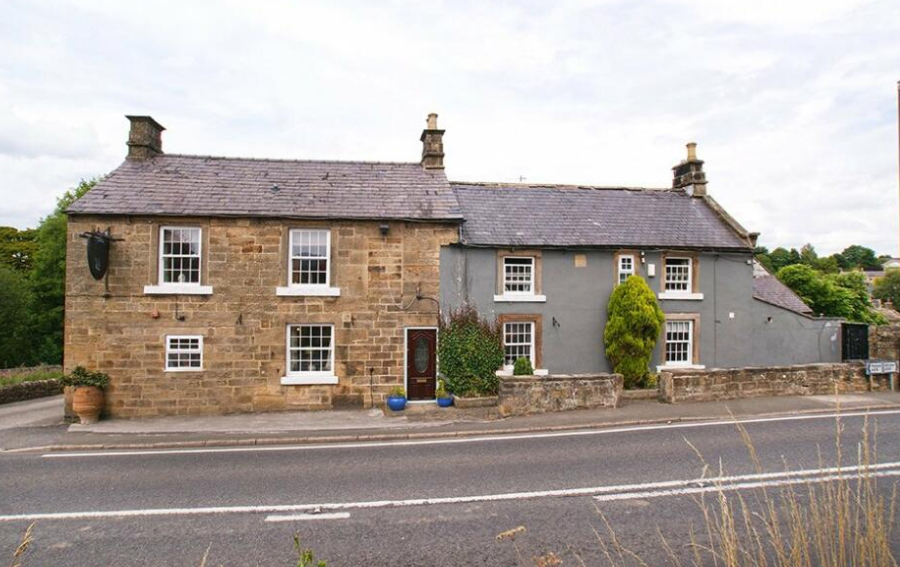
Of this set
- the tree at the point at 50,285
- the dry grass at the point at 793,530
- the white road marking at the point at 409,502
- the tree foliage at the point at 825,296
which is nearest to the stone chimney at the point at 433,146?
the white road marking at the point at 409,502

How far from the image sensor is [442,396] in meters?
14.8

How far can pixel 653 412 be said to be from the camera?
1309 cm

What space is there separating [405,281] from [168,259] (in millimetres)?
6721

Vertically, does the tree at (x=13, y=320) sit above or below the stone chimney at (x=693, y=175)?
below

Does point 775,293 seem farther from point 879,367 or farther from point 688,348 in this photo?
point 688,348

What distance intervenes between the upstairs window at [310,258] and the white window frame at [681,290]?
11.0 m

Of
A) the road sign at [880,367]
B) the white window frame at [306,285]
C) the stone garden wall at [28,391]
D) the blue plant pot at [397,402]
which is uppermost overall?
the white window frame at [306,285]

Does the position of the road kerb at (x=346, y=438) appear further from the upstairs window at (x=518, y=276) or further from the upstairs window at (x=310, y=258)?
the upstairs window at (x=518, y=276)

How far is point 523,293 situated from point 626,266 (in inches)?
149

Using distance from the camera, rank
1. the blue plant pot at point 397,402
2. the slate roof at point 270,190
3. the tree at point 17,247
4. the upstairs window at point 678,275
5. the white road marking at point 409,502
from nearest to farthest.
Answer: the white road marking at point 409,502 → the blue plant pot at point 397,402 → the slate roof at point 270,190 → the upstairs window at point 678,275 → the tree at point 17,247

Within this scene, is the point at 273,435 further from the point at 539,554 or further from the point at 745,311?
the point at 745,311

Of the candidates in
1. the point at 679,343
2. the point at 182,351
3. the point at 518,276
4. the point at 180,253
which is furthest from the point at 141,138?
the point at 679,343

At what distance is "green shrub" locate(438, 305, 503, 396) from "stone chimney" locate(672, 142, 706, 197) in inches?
444

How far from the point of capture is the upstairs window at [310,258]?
1493 centimetres
